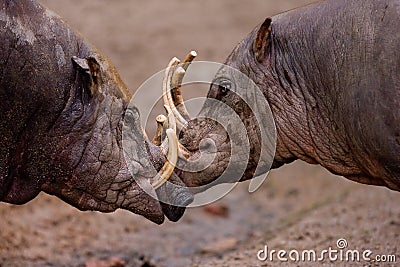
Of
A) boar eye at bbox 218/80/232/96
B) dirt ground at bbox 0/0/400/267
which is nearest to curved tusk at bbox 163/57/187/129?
boar eye at bbox 218/80/232/96

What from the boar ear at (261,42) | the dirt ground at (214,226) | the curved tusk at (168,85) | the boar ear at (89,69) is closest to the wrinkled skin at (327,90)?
the boar ear at (261,42)

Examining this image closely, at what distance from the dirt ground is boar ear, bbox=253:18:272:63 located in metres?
1.20

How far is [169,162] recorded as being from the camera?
185 inches

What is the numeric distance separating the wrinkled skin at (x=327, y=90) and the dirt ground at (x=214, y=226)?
64 centimetres

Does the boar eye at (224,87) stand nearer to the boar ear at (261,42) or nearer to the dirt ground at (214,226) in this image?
the boar ear at (261,42)

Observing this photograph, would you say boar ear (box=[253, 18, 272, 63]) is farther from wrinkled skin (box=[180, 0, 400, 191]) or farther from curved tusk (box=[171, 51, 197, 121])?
curved tusk (box=[171, 51, 197, 121])

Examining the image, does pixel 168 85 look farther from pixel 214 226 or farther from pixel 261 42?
pixel 214 226

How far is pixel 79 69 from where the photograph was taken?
175 inches

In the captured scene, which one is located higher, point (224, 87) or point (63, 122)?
point (224, 87)

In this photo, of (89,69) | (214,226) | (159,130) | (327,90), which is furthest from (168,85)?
(214,226)

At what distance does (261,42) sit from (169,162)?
2.90 feet

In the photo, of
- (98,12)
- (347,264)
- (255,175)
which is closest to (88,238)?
(255,175)

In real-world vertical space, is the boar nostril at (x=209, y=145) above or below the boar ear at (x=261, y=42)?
below

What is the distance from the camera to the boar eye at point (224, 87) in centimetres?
507
